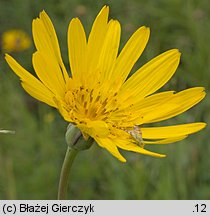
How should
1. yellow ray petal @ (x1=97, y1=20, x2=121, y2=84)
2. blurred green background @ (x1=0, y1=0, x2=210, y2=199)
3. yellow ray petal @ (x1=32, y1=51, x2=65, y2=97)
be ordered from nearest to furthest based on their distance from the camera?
yellow ray petal @ (x1=32, y1=51, x2=65, y2=97), yellow ray petal @ (x1=97, y1=20, x2=121, y2=84), blurred green background @ (x1=0, y1=0, x2=210, y2=199)

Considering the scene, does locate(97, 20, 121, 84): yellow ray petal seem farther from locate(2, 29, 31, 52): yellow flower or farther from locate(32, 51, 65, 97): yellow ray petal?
locate(2, 29, 31, 52): yellow flower

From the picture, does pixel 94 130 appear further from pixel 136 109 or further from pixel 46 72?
pixel 136 109

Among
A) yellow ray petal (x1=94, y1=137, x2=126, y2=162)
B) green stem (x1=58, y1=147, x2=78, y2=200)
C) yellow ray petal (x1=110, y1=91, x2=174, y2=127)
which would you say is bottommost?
green stem (x1=58, y1=147, x2=78, y2=200)

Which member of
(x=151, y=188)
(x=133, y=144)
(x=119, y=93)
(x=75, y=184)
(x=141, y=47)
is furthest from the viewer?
(x=75, y=184)

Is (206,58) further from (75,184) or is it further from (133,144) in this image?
(133,144)

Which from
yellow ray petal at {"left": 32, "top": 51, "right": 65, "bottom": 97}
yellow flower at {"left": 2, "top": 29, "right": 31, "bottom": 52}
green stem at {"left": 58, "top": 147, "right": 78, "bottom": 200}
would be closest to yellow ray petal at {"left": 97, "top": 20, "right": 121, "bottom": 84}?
yellow ray petal at {"left": 32, "top": 51, "right": 65, "bottom": 97}

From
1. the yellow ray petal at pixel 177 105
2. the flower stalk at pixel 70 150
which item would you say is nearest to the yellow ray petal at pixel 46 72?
the flower stalk at pixel 70 150

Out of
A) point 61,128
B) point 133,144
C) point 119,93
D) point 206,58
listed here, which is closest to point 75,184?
point 61,128

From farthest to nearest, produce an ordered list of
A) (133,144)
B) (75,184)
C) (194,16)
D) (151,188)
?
1. (194,16)
2. (75,184)
3. (151,188)
4. (133,144)
